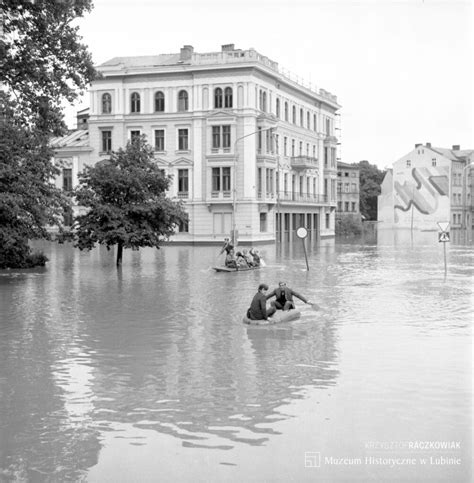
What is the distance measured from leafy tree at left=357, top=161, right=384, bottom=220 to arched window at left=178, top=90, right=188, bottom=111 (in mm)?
72526

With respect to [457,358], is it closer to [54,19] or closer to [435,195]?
[54,19]

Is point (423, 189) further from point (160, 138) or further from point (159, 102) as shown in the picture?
point (159, 102)

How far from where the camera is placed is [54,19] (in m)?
24.0

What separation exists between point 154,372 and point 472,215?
4781 inches

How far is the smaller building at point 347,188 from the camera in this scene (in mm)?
115375

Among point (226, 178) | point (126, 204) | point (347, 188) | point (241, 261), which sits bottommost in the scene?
point (241, 261)

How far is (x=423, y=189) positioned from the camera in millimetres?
114125

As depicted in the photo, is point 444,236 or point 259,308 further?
point 444,236

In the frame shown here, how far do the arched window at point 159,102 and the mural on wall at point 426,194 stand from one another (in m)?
59.3

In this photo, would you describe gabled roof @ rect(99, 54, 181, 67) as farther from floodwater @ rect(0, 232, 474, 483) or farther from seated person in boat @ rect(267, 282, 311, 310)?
seated person in boat @ rect(267, 282, 311, 310)

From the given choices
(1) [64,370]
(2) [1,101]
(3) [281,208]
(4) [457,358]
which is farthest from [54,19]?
(3) [281,208]

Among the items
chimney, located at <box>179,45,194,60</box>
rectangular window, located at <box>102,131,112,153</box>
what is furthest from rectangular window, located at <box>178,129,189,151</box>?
chimney, located at <box>179,45,194,60</box>

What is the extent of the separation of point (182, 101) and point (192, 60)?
358cm

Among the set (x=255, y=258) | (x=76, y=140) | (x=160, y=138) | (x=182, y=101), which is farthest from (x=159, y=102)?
(x=255, y=258)
